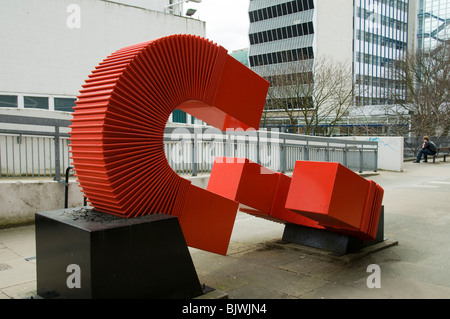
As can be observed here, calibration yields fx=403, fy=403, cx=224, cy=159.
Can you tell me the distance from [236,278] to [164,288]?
126 cm

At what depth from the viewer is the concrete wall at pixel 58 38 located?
1725 cm

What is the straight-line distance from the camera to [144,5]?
2278 cm

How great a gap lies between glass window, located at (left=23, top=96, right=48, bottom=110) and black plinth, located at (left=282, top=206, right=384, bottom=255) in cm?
1490

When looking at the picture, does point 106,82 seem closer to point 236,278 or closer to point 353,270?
point 236,278

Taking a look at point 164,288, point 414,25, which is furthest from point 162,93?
point 414,25

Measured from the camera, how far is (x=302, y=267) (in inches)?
199

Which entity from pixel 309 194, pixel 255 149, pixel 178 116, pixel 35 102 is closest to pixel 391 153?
pixel 255 149

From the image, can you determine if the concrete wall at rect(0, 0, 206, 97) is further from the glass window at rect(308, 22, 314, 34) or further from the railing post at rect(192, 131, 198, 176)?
the glass window at rect(308, 22, 314, 34)

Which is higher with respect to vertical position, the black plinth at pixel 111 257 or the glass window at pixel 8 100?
the glass window at pixel 8 100

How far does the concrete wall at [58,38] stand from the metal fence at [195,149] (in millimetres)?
8703

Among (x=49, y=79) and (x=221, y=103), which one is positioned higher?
(x=49, y=79)

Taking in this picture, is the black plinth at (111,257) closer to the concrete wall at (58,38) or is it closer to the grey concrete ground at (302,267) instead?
the grey concrete ground at (302,267)

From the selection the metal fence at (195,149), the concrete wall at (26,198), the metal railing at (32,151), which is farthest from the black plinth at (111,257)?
the metal railing at (32,151)

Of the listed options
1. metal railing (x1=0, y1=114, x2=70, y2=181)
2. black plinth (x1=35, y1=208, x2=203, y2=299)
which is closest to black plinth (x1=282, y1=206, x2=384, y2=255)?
black plinth (x1=35, y1=208, x2=203, y2=299)
